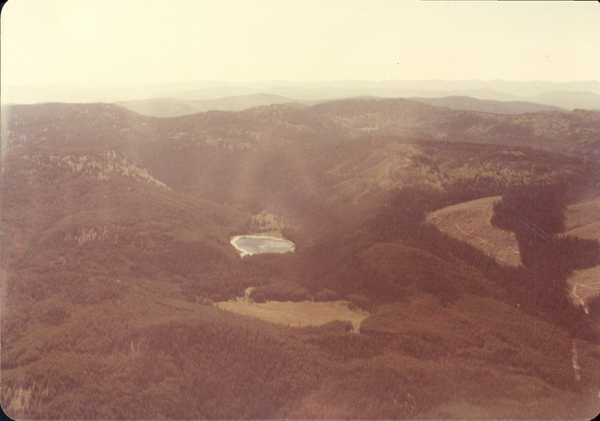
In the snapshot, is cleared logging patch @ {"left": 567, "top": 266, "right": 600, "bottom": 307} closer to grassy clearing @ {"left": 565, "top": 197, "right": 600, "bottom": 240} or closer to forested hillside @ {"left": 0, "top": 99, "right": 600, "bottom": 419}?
forested hillside @ {"left": 0, "top": 99, "right": 600, "bottom": 419}

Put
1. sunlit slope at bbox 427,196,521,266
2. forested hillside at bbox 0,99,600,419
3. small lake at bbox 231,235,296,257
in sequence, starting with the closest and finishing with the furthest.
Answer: forested hillside at bbox 0,99,600,419, sunlit slope at bbox 427,196,521,266, small lake at bbox 231,235,296,257

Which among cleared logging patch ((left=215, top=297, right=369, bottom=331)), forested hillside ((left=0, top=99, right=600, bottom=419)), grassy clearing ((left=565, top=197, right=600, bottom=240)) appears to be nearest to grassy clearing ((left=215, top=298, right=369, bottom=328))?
cleared logging patch ((left=215, top=297, right=369, bottom=331))

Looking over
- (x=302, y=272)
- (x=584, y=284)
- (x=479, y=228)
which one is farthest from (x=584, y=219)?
(x=302, y=272)

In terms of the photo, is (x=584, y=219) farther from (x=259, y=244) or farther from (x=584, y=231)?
(x=259, y=244)

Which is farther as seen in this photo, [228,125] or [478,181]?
[228,125]

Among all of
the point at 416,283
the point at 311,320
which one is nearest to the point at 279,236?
the point at 311,320

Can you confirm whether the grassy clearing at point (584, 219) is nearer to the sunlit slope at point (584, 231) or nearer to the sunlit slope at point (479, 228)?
the sunlit slope at point (584, 231)

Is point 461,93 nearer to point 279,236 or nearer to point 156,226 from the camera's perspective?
point 279,236
